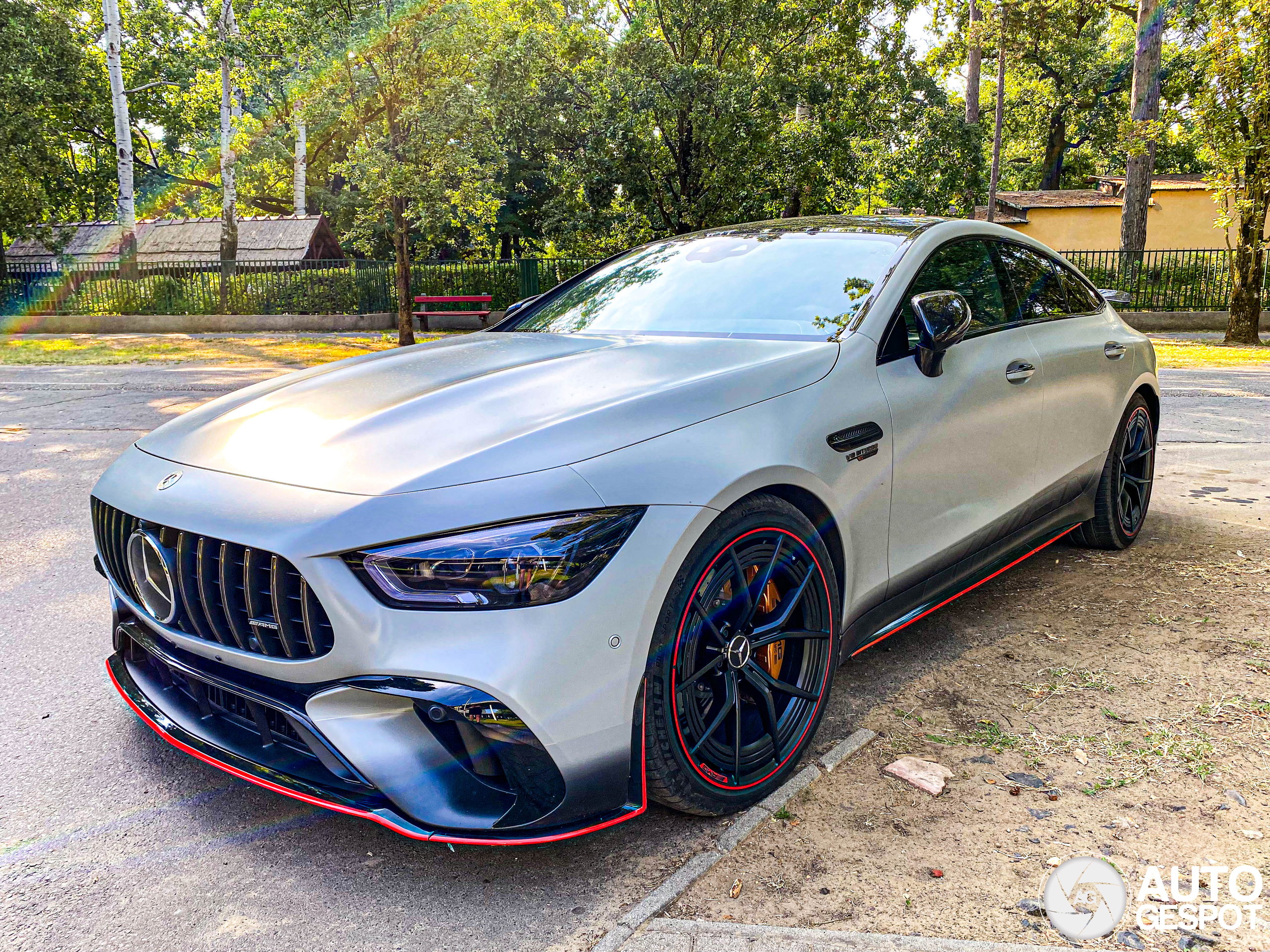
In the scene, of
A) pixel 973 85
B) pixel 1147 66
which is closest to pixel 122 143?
pixel 973 85

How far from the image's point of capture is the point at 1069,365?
12.9 feet

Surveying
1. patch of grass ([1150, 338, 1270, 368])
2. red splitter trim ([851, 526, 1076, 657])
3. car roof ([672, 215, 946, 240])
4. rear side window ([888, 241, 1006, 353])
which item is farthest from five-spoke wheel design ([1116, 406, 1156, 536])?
patch of grass ([1150, 338, 1270, 368])

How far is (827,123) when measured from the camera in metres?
17.5

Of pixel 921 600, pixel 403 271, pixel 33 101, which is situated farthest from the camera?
pixel 33 101

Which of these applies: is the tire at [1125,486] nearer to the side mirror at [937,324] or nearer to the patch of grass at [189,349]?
the side mirror at [937,324]

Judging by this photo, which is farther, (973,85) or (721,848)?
(973,85)

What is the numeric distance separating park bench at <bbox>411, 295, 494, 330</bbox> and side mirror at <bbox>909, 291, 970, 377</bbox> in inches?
714

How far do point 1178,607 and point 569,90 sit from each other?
54.6 feet

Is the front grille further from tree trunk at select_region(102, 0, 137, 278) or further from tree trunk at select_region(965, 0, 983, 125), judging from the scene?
tree trunk at select_region(965, 0, 983, 125)

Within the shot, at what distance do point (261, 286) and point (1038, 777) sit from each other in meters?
24.9

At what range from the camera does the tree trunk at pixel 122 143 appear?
24906 millimetres

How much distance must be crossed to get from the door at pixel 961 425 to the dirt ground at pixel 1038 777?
0.48 metres

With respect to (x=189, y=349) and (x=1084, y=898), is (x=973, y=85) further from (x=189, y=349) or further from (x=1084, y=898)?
(x=1084, y=898)
